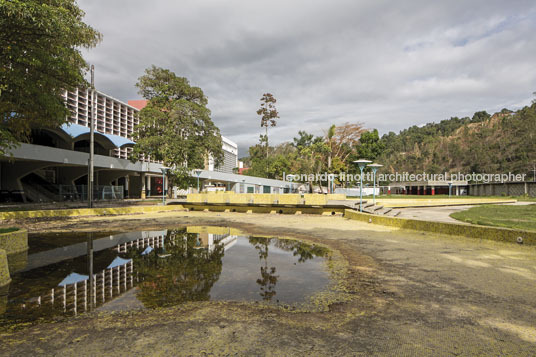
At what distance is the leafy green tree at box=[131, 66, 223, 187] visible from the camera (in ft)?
87.7

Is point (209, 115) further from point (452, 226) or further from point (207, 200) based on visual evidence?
point (452, 226)

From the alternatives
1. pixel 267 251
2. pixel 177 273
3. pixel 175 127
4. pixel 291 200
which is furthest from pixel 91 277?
pixel 175 127

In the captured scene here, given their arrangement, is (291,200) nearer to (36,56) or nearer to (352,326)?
(36,56)

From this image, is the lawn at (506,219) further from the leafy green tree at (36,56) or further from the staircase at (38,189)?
the staircase at (38,189)

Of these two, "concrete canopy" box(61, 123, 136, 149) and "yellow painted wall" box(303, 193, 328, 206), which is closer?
"yellow painted wall" box(303, 193, 328, 206)

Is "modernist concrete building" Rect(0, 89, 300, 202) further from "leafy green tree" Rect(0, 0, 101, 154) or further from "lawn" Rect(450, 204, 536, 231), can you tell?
"lawn" Rect(450, 204, 536, 231)

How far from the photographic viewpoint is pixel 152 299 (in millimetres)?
4406

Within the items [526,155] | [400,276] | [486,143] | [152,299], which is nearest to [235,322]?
[152,299]

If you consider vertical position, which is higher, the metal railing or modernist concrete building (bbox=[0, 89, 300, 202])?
modernist concrete building (bbox=[0, 89, 300, 202])

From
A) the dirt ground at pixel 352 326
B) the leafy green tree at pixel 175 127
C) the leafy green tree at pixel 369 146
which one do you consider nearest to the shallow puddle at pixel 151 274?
the dirt ground at pixel 352 326

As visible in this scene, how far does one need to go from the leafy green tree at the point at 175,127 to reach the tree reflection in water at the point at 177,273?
63.3 feet

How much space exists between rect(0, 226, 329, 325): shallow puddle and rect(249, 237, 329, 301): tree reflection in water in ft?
0.05

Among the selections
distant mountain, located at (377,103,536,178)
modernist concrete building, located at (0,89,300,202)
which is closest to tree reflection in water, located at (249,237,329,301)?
modernist concrete building, located at (0,89,300,202)

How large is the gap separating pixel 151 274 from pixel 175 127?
23.5 meters
